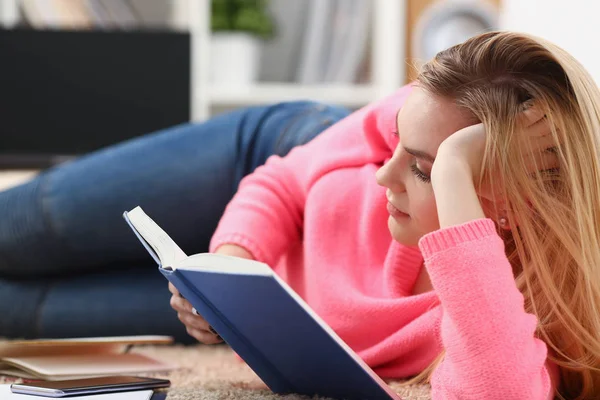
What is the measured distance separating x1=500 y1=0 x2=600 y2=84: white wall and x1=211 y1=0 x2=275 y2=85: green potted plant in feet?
3.46

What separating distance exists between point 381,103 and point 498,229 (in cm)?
35

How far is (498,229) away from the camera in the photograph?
0.90m

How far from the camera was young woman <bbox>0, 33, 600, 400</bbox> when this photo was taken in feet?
2.55

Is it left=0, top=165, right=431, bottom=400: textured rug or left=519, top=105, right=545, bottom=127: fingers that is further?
left=0, top=165, right=431, bottom=400: textured rug

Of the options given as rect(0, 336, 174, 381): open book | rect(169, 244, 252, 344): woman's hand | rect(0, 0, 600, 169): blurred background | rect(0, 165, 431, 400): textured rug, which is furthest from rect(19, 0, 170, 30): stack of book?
rect(169, 244, 252, 344): woman's hand

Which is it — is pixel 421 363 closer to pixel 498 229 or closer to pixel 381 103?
pixel 498 229

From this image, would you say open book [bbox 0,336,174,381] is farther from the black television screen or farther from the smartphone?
the black television screen

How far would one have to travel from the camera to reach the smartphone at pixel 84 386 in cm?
87

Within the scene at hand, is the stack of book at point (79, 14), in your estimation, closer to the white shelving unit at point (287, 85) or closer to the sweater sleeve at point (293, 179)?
the white shelving unit at point (287, 85)

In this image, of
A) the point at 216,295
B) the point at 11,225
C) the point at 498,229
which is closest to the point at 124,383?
the point at 216,295

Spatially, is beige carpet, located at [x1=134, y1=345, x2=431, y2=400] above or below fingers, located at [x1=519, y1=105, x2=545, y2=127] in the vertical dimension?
below

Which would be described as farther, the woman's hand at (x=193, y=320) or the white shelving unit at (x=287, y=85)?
the white shelving unit at (x=287, y=85)


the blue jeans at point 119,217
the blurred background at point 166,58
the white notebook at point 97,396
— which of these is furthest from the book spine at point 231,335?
the blurred background at point 166,58

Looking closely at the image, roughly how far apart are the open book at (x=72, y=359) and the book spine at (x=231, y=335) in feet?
0.79
